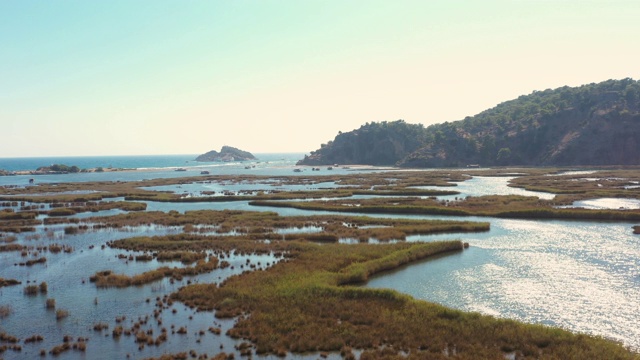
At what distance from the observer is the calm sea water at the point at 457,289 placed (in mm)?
33938

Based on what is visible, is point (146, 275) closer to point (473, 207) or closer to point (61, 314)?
point (61, 314)

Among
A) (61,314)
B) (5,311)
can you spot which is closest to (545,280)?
(61,314)

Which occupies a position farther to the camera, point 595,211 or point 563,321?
point 595,211

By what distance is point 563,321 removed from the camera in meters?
35.5

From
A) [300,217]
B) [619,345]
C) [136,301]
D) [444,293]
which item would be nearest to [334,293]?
[444,293]

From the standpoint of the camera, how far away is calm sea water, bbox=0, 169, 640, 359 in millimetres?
33938

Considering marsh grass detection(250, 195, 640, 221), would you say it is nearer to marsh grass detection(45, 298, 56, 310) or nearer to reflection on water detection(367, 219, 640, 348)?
reflection on water detection(367, 219, 640, 348)

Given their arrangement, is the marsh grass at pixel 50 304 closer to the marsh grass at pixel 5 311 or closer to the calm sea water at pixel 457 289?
the calm sea water at pixel 457 289

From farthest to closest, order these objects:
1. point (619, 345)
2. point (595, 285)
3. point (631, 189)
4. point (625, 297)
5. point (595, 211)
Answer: point (631, 189), point (595, 211), point (595, 285), point (625, 297), point (619, 345)

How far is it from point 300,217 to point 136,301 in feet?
157

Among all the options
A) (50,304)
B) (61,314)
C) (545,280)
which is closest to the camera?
(61,314)

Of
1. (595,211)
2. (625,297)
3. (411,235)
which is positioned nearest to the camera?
(625,297)

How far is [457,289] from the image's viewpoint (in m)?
43.4

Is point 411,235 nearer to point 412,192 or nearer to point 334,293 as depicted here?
point 334,293
